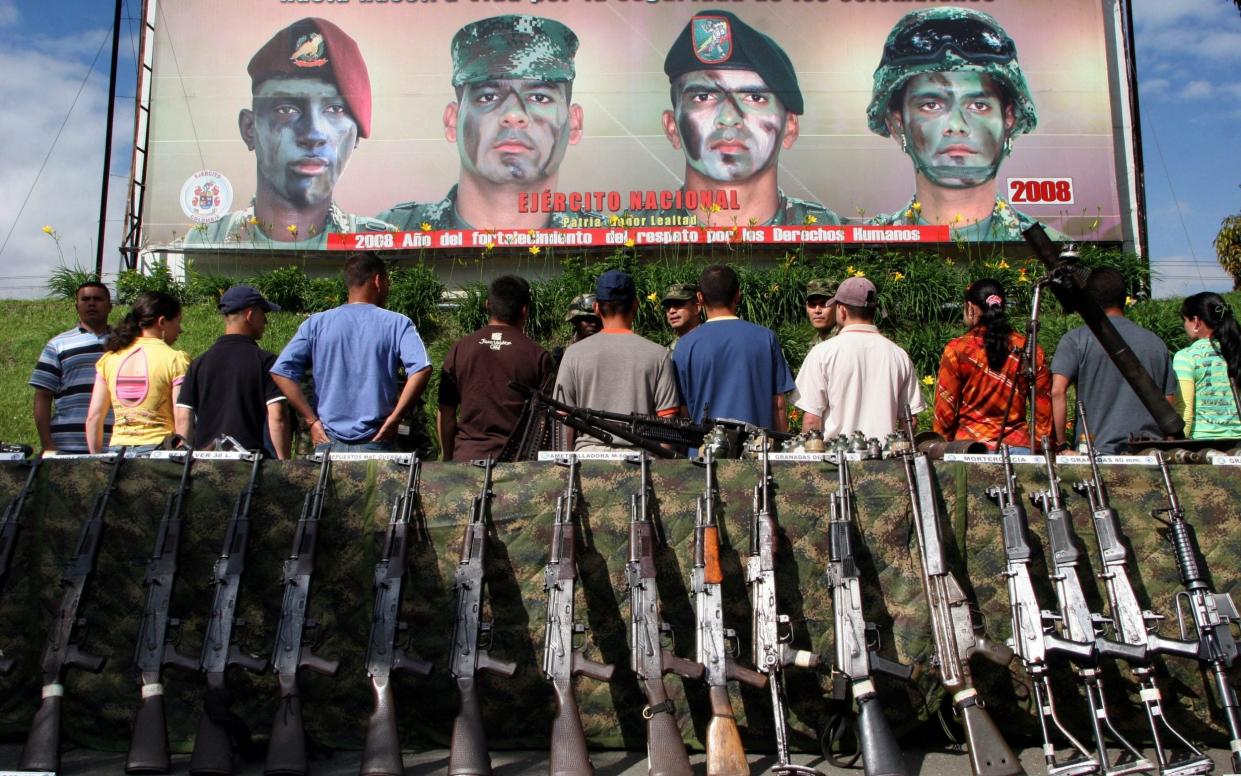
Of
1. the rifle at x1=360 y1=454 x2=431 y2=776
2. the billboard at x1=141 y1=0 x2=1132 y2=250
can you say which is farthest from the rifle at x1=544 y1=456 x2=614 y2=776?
the billboard at x1=141 y1=0 x2=1132 y2=250

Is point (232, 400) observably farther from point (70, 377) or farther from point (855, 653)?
point (855, 653)

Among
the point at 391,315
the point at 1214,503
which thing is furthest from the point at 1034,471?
the point at 391,315

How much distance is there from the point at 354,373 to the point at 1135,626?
4046 mm

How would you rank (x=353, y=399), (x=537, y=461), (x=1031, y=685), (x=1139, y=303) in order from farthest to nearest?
(x=1139, y=303), (x=353, y=399), (x=537, y=461), (x=1031, y=685)

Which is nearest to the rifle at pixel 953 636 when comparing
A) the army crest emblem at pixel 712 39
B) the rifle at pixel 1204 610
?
the rifle at pixel 1204 610

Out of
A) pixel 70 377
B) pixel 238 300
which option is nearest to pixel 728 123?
pixel 238 300

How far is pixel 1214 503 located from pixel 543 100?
439 inches

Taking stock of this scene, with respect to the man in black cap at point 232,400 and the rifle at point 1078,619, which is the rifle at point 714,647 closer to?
the rifle at point 1078,619

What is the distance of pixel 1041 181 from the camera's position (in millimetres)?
13695

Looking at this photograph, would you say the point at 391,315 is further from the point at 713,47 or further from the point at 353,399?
the point at 713,47

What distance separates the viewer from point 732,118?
46.0 ft

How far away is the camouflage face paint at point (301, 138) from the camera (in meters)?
13.9

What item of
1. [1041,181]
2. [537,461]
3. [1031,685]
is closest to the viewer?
[1031,685]

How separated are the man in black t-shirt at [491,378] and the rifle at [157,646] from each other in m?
1.59
